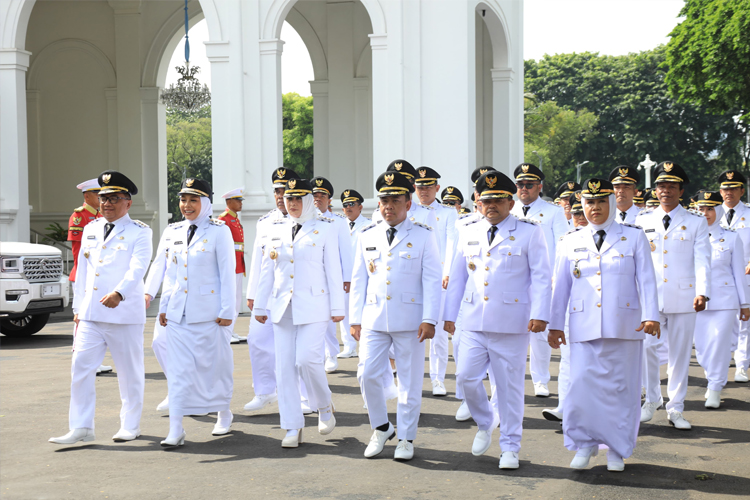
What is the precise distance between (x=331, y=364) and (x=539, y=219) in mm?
3270

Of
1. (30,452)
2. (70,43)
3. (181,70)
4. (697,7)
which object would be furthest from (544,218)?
(697,7)

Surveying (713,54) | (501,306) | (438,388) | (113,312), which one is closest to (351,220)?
(438,388)

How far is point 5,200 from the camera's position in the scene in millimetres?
18953

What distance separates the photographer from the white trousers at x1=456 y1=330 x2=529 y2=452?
6402 millimetres

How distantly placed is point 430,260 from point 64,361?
7.14 m

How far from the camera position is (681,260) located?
26.3ft

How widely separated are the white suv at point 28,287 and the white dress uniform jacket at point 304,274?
814 centimetres

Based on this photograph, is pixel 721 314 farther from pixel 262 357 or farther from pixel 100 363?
pixel 100 363

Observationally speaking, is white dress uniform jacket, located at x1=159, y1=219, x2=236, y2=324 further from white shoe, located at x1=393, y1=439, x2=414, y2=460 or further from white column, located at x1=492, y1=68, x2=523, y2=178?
white column, located at x1=492, y1=68, x2=523, y2=178

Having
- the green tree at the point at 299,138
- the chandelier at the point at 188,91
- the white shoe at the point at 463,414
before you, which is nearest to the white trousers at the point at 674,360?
the white shoe at the point at 463,414

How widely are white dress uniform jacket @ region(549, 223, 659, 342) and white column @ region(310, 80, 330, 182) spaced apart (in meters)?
19.3

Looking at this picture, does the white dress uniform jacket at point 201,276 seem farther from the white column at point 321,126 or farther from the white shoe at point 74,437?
the white column at point 321,126

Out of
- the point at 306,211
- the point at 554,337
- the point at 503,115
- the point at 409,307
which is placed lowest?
the point at 554,337

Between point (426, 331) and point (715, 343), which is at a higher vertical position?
point (426, 331)
